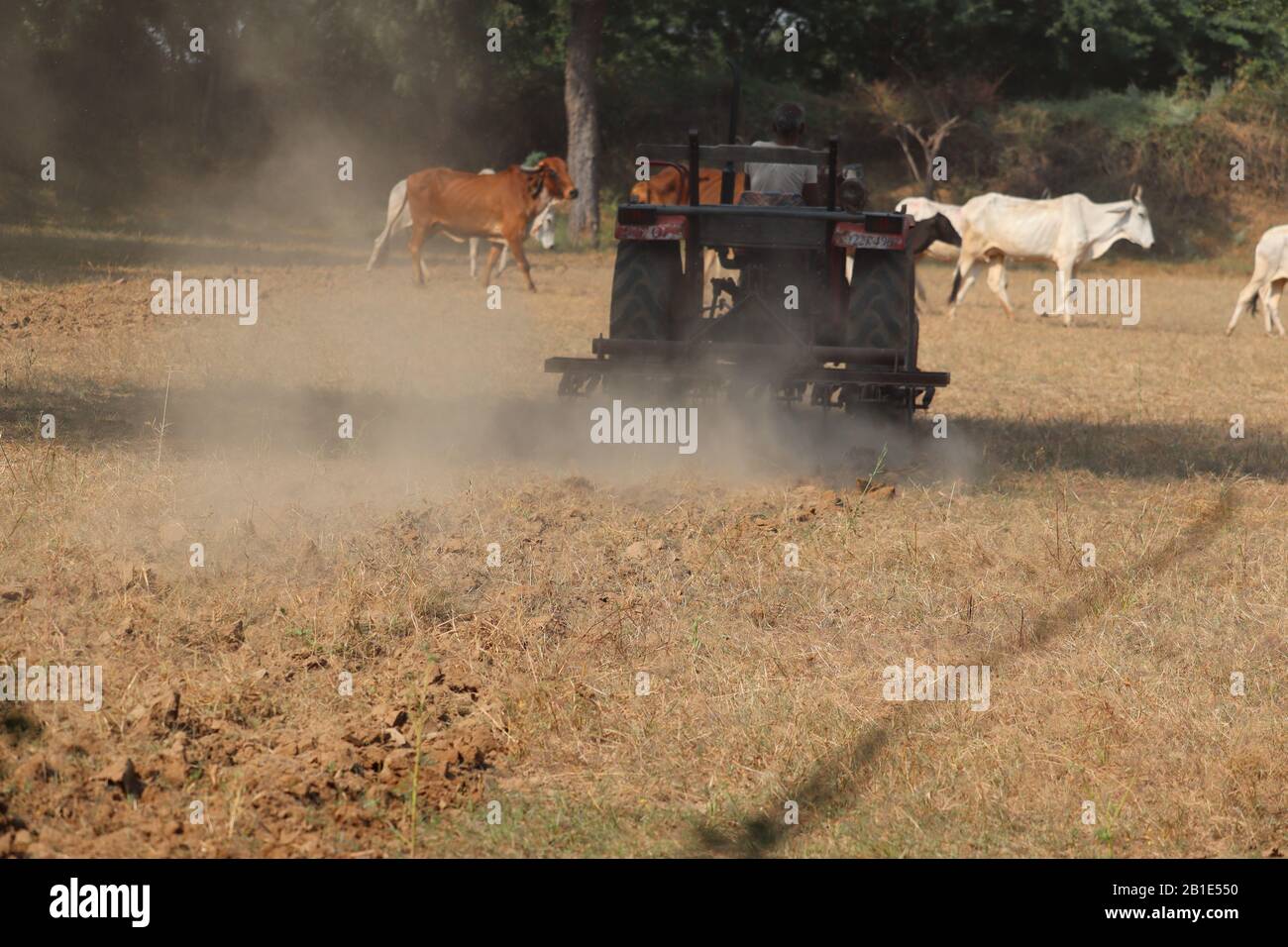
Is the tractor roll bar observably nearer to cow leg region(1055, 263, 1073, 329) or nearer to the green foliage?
cow leg region(1055, 263, 1073, 329)

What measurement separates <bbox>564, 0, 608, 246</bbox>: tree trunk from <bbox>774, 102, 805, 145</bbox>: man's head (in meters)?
19.9

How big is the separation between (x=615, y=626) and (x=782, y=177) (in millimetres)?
4337

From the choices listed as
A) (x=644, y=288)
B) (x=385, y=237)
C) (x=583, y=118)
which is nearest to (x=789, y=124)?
Answer: (x=644, y=288)

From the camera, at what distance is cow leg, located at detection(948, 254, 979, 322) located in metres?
18.7

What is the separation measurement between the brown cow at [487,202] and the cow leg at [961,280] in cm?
487

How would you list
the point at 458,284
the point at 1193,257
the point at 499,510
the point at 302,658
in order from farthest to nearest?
the point at 1193,257 < the point at 458,284 < the point at 499,510 < the point at 302,658

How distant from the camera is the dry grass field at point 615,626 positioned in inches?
163

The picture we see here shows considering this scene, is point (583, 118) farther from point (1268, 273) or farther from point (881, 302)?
point (881, 302)

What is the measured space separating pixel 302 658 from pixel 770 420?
4.57 metres

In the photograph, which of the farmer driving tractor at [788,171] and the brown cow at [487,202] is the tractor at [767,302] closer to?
the farmer driving tractor at [788,171]

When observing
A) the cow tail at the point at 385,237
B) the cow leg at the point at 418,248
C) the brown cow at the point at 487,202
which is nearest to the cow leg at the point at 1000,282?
the brown cow at the point at 487,202

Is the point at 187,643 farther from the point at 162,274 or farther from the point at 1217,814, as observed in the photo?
the point at 162,274

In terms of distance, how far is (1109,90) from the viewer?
1515 inches
